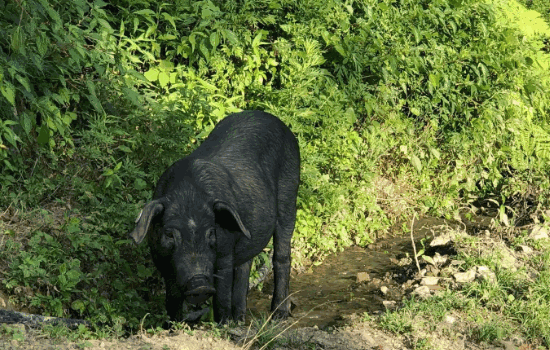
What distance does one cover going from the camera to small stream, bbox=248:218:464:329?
266 inches

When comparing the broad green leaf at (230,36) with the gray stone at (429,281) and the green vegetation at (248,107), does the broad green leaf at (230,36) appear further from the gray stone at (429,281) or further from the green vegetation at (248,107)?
the gray stone at (429,281)

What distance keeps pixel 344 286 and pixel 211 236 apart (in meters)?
2.79

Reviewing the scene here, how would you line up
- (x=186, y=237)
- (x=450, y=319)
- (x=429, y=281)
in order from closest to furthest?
(x=186, y=237) < (x=450, y=319) < (x=429, y=281)

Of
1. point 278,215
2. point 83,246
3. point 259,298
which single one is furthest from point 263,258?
point 83,246

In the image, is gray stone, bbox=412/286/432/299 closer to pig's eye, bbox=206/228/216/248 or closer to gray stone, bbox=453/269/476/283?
gray stone, bbox=453/269/476/283

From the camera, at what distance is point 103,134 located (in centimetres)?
689

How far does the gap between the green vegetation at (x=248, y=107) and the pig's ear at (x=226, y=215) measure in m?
→ 1.01

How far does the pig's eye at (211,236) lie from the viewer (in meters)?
5.01

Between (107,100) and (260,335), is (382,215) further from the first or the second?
(260,335)

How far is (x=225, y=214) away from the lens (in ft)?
16.8

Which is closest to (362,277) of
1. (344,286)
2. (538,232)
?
(344,286)

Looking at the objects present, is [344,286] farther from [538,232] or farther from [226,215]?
[226,215]

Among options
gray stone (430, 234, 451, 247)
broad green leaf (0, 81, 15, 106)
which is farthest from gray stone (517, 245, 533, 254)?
broad green leaf (0, 81, 15, 106)

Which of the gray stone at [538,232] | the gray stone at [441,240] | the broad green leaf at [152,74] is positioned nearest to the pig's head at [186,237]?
the broad green leaf at [152,74]
